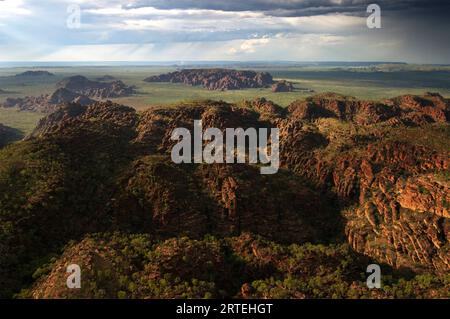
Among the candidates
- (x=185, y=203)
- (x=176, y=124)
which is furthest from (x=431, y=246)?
(x=176, y=124)

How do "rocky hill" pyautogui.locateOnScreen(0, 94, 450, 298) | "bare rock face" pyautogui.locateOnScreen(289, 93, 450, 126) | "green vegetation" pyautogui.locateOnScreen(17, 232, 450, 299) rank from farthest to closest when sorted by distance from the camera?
"bare rock face" pyautogui.locateOnScreen(289, 93, 450, 126)
"rocky hill" pyautogui.locateOnScreen(0, 94, 450, 298)
"green vegetation" pyautogui.locateOnScreen(17, 232, 450, 299)

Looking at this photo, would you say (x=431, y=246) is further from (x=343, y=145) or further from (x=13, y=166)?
(x=13, y=166)

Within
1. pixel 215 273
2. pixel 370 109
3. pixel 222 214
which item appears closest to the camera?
pixel 215 273

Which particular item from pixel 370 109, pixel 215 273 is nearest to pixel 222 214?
pixel 215 273

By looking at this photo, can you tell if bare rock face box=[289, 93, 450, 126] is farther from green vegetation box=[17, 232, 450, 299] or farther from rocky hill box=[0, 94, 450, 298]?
green vegetation box=[17, 232, 450, 299]

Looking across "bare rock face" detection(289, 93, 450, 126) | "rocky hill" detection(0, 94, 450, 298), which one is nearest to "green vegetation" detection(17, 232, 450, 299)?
"rocky hill" detection(0, 94, 450, 298)

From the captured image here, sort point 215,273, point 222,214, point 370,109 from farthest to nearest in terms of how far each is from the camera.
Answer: point 370,109, point 222,214, point 215,273

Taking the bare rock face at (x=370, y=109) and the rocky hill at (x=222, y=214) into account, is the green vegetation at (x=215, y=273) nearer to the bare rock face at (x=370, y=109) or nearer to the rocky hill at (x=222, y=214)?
the rocky hill at (x=222, y=214)

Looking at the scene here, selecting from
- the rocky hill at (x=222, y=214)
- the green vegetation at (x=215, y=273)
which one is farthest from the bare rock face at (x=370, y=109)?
the green vegetation at (x=215, y=273)

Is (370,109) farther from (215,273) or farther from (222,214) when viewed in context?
(215,273)
